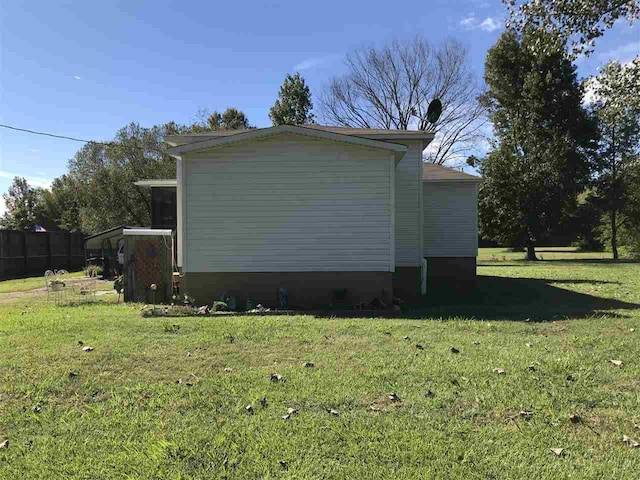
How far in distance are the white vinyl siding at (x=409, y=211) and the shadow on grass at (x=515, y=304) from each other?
1.18 m

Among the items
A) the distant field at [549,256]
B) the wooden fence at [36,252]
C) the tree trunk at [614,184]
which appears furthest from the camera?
the distant field at [549,256]

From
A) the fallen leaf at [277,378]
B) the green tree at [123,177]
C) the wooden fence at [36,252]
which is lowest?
the fallen leaf at [277,378]

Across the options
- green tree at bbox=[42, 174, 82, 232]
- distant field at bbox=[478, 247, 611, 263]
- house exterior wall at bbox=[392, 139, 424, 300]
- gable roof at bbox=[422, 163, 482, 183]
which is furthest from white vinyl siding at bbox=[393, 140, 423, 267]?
green tree at bbox=[42, 174, 82, 232]

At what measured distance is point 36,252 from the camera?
21.7m

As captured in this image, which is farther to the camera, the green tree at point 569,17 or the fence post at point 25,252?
the fence post at point 25,252

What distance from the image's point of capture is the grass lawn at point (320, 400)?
3.10m

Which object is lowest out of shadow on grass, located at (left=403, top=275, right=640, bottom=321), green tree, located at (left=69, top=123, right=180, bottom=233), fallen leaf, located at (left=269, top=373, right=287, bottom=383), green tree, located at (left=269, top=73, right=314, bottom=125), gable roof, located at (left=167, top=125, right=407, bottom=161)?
fallen leaf, located at (left=269, top=373, right=287, bottom=383)

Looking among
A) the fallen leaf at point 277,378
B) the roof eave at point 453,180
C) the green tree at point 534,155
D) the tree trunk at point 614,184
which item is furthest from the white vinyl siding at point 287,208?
the tree trunk at point 614,184

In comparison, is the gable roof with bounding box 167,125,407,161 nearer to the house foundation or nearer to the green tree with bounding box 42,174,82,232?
the house foundation

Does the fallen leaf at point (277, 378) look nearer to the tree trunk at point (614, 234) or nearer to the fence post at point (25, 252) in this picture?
the fence post at point (25, 252)

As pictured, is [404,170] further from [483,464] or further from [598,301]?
[483,464]

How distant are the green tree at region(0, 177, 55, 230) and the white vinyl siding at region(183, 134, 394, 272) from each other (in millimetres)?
55889

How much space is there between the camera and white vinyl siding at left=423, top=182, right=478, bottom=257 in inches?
614

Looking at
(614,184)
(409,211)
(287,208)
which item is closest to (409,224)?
(409,211)
